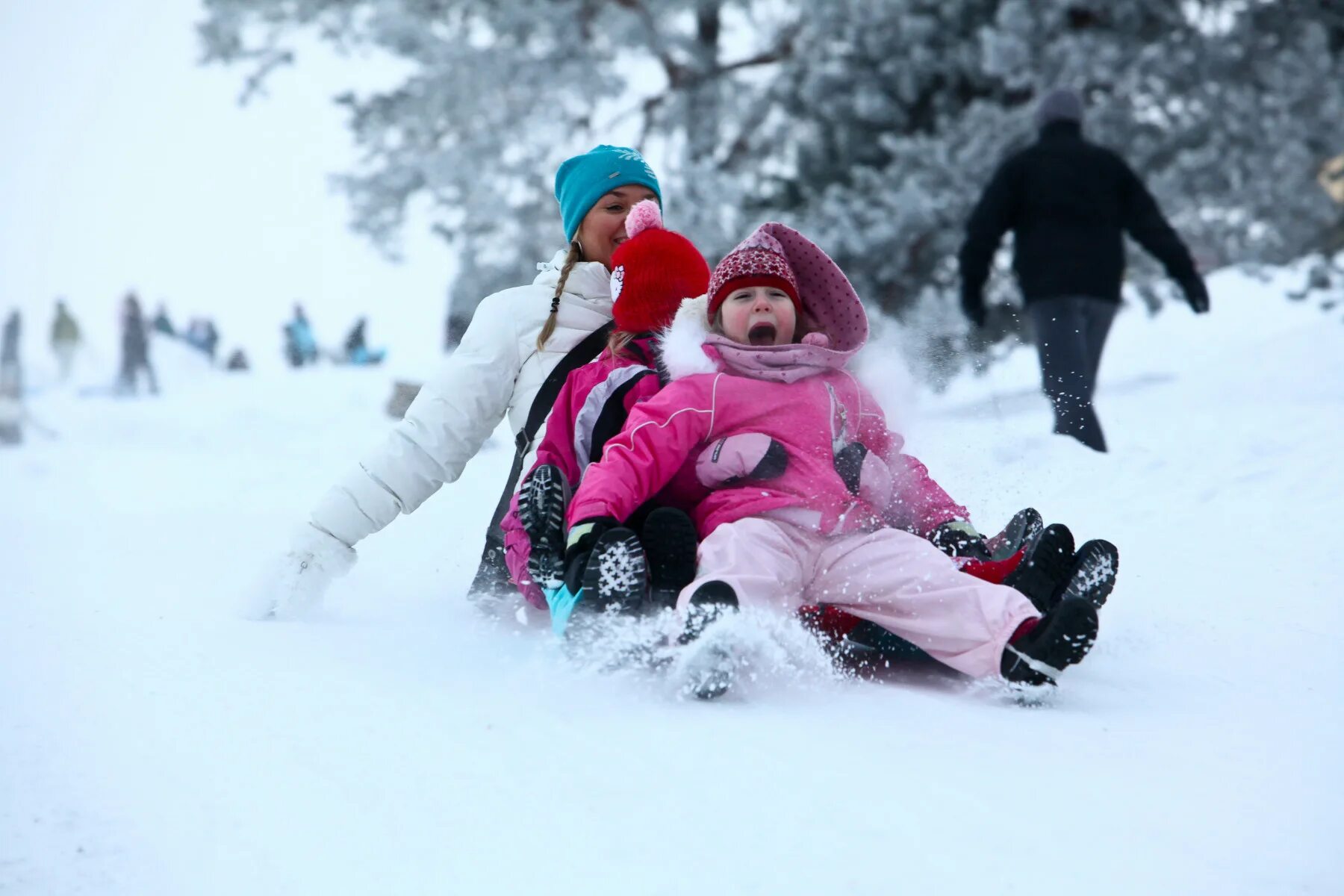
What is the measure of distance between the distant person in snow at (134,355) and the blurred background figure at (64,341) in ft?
6.01

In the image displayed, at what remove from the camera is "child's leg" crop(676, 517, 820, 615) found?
2.12 meters

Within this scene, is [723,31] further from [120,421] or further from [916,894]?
[916,894]

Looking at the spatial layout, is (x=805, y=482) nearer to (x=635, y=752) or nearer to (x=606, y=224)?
(x=635, y=752)

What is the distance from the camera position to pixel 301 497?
645cm

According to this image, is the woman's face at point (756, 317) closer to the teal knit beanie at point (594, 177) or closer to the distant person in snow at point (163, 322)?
the teal knit beanie at point (594, 177)

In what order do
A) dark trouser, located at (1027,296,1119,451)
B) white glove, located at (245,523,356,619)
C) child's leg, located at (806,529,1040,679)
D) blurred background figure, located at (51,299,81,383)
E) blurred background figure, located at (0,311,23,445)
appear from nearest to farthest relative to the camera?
child's leg, located at (806,529,1040,679) → white glove, located at (245,523,356,619) → dark trouser, located at (1027,296,1119,451) → blurred background figure, located at (0,311,23,445) → blurred background figure, located at (51,299,81,383)

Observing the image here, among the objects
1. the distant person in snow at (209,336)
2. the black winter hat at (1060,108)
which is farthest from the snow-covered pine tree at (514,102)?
the distant person in snow at (209,336)

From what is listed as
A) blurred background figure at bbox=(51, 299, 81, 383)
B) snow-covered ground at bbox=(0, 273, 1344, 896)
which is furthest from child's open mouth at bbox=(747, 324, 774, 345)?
blurred background figure at bbox=(51, 299, 81, 383)

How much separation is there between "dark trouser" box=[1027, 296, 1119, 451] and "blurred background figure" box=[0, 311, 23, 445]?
9366mm

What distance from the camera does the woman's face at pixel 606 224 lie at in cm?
316

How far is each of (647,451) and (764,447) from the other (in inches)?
9.9

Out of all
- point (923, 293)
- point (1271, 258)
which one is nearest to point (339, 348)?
point (923, 293)

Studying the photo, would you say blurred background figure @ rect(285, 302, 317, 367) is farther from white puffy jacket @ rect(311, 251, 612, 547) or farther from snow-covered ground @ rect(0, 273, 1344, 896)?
white puffy jacket @ rect(311, 251, 612, 547)

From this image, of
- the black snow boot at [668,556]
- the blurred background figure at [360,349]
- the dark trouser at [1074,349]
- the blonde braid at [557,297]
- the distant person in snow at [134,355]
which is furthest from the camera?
the blurred background figure at [360,349]
